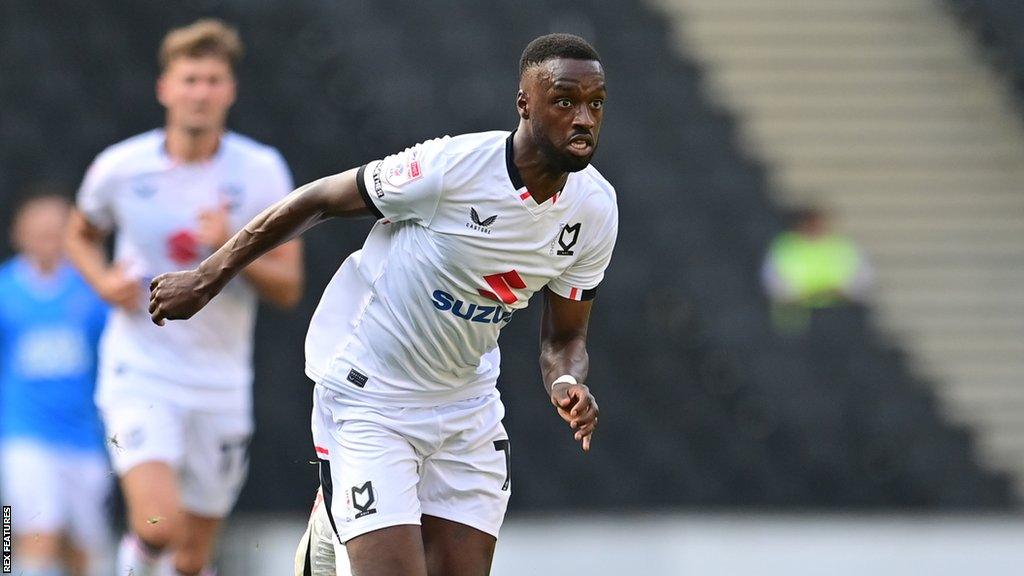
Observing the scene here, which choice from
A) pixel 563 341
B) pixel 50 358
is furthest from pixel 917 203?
pixel 563 341

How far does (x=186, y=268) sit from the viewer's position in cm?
634

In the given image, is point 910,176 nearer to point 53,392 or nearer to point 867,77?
point 867,77

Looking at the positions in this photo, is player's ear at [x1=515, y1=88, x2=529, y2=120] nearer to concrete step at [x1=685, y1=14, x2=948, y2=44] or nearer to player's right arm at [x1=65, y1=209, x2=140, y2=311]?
player's right arm at [x1=65, y1=209, x2=140, y2=311]

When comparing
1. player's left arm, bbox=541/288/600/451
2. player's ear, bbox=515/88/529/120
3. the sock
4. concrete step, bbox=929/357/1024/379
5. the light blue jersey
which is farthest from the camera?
concrete step, bbox=929/357/1024/379

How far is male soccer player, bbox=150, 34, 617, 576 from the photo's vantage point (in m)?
4.39

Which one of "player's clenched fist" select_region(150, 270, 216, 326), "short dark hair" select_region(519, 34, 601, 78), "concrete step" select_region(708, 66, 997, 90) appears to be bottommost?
"player's clenched fist" select_region(150, 270, 216, 326)

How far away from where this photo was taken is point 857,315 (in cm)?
1211

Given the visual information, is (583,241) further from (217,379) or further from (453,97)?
(453,97)

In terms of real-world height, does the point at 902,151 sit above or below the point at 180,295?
above

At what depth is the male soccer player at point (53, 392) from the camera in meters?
7.65

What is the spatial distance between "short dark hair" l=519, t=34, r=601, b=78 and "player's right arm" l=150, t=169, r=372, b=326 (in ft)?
2.03

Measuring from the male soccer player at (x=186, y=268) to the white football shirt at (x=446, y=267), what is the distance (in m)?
1.64

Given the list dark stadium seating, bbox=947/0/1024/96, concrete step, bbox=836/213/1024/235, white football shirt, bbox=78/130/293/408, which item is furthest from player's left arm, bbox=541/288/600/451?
dark stadium seating, bbox=947/0/1024/96

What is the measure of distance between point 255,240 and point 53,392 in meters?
3.60
